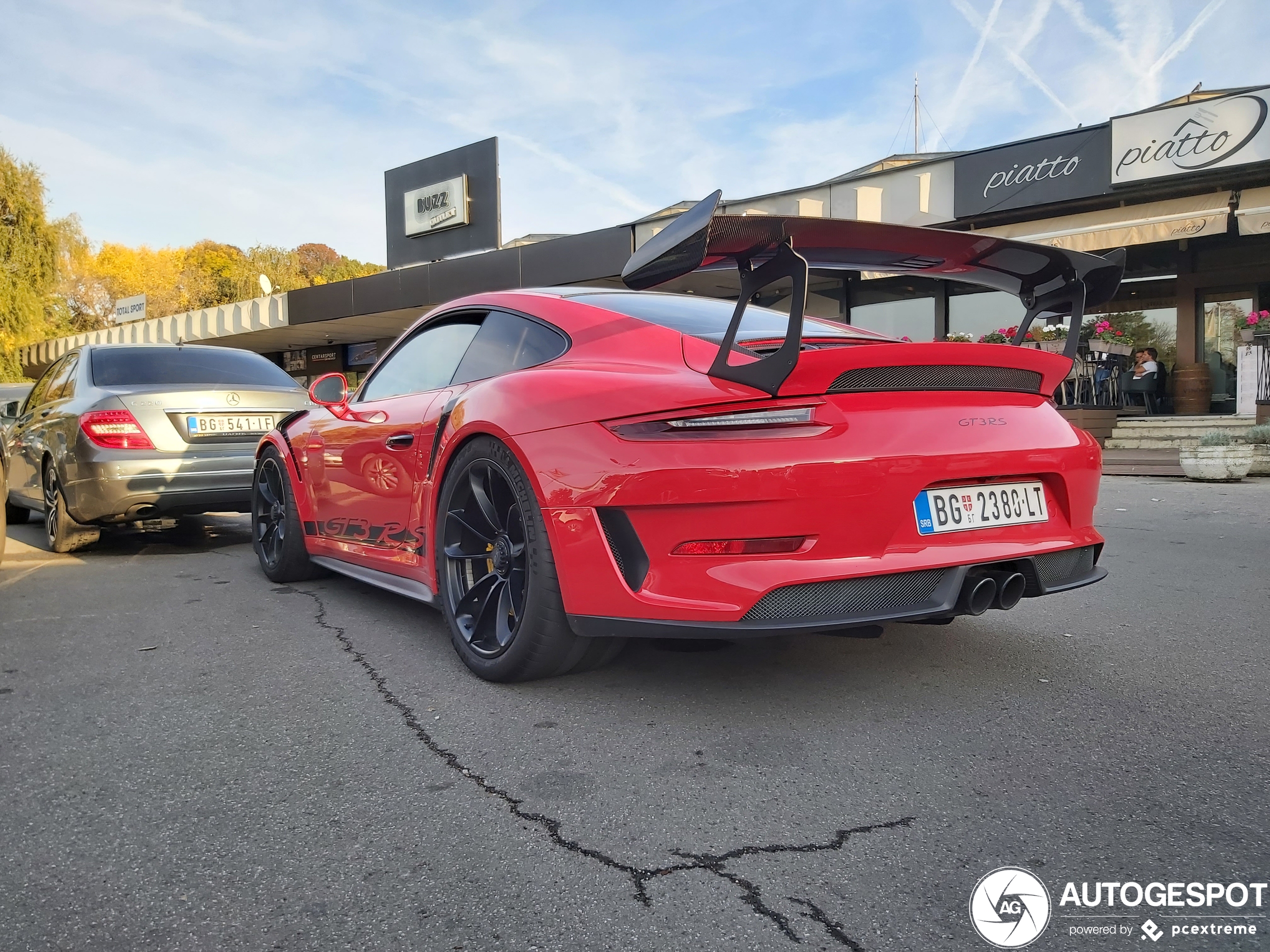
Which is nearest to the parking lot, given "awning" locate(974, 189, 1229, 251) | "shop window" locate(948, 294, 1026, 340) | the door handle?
the door handle

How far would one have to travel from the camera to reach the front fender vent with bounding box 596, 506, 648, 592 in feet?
7.86

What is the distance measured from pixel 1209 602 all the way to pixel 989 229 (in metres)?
13.0

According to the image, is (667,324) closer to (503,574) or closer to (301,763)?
(503,574)

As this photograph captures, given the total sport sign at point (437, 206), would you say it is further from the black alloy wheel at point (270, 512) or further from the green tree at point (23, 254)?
the black alloy wheel at point (270, 512)

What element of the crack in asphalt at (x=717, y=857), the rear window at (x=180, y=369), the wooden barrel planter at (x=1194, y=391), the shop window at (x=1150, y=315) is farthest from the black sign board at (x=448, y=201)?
the crack in asphalt at (x=717, y=857)

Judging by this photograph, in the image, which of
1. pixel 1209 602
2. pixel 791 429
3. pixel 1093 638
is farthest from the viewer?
pixel 1209 602

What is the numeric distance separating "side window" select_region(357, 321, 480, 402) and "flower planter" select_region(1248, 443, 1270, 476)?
9.94m

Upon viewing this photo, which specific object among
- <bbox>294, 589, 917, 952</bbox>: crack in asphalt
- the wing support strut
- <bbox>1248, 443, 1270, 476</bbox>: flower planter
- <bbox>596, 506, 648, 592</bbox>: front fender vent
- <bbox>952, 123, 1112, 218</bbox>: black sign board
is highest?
<bbox>952, 123, 1112, 218</bbox>: black sign board

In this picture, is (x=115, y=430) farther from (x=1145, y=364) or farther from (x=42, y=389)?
(x=1145, y=364)

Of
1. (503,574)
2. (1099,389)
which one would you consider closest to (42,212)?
(1099,389)

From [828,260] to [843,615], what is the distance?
3.49 feet

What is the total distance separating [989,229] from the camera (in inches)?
612

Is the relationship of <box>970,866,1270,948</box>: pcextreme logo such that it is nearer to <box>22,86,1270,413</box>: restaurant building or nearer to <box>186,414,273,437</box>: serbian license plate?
<box>186,414,273,437</box>: serbian license plate

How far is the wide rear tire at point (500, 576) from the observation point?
8.66 ft
